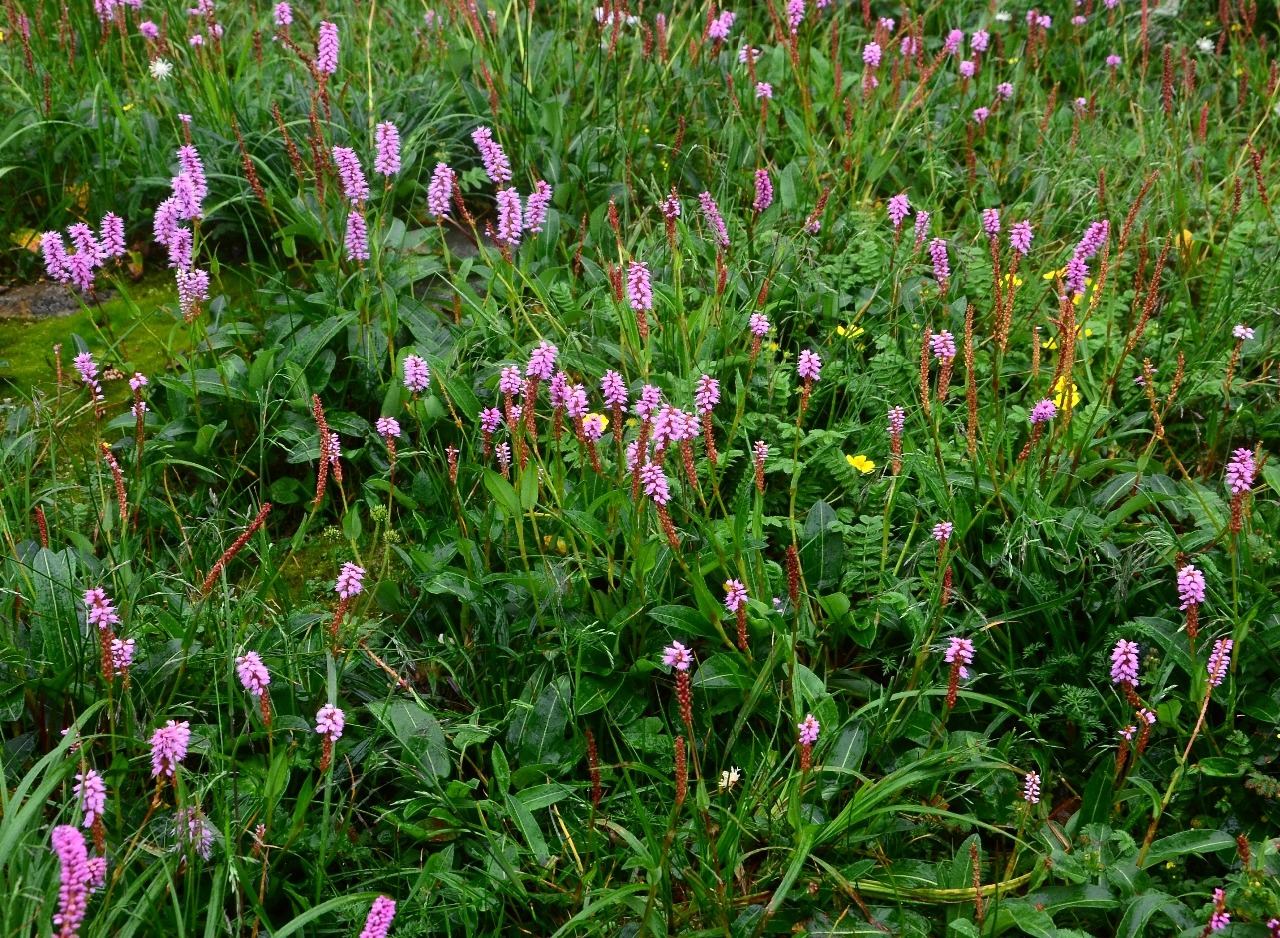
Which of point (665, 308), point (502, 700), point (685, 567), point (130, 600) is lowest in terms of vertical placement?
point (502, 700)

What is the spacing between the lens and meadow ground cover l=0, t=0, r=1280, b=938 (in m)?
2.13

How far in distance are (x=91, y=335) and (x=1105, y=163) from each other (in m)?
3.38

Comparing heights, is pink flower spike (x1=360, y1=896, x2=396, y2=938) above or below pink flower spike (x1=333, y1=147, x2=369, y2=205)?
below

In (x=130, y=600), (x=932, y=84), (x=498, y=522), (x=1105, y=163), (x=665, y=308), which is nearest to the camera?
A: (x=130, y=600)

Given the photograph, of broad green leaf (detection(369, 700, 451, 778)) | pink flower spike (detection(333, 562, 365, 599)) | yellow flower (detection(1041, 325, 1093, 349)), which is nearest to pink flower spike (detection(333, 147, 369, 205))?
pink flower spike (detection(333, 562, 365, 599))

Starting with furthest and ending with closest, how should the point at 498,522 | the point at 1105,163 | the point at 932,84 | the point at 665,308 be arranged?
the point at 932,84
the point at 1105,163
the point at 665,308
the point at 498,522

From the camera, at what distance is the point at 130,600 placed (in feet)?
7.75

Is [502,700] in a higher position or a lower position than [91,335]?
lower

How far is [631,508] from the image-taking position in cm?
257

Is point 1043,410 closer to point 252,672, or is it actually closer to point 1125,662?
point 1125,662

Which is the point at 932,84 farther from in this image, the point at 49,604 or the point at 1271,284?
the point at 49,604

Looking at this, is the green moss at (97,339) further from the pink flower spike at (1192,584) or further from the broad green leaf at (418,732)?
the pink flower spike at (1192,584)

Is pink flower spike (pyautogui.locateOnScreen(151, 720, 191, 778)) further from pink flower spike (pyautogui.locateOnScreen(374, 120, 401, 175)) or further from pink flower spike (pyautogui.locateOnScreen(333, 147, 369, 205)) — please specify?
pink flower spike (pyautogui.locateOnScreen(374, 120, 401, 175))

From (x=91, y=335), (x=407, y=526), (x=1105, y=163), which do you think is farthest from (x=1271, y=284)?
(x=91, y=335)
